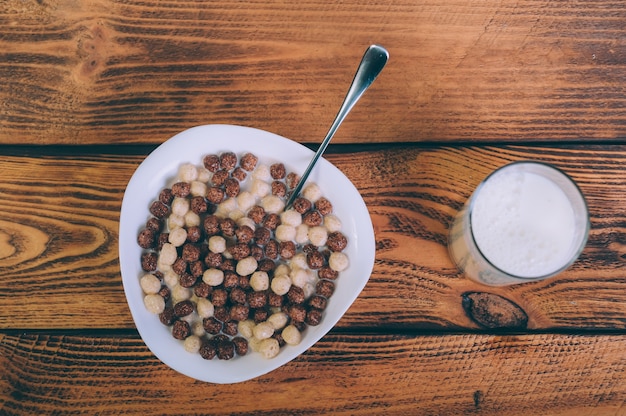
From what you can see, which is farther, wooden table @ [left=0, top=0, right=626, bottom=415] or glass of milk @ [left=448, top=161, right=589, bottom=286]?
wooden table @ [left=0, top=0, right=626, bottom=415]

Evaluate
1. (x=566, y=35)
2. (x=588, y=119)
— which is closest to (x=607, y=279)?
(x=588, y=119)

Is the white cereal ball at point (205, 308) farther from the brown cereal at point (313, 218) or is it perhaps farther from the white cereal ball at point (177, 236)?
the brown cereal at point (313, 218)

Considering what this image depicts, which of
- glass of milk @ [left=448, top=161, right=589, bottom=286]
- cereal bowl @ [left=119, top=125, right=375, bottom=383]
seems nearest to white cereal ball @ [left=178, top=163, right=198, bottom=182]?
cereal bowl @ [left=119, top=125, right=375, bottom=383]

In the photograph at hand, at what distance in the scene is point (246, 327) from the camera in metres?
0.77

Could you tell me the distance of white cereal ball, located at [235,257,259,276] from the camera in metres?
0.77

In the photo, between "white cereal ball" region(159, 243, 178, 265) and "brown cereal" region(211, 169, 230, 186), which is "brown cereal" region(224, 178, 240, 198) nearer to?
"brown cereal" region(211, 169, 230, 186)

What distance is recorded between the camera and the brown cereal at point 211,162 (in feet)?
2.56

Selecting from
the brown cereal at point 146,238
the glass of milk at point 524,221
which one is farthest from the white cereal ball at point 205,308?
the glass of milk at point 524,221

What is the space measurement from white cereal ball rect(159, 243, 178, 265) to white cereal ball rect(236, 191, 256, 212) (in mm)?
123

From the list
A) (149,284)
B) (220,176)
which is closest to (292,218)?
(220,176)

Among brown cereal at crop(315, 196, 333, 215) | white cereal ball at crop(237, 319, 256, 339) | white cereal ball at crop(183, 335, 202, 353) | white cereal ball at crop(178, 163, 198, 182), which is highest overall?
brown cereal at crop(315, 196, 333, 215)

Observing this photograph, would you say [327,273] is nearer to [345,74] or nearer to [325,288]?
Answer: [325,288]

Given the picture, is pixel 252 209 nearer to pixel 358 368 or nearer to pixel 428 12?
pixel 358 368

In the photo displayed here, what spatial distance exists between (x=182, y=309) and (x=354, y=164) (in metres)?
0.36
